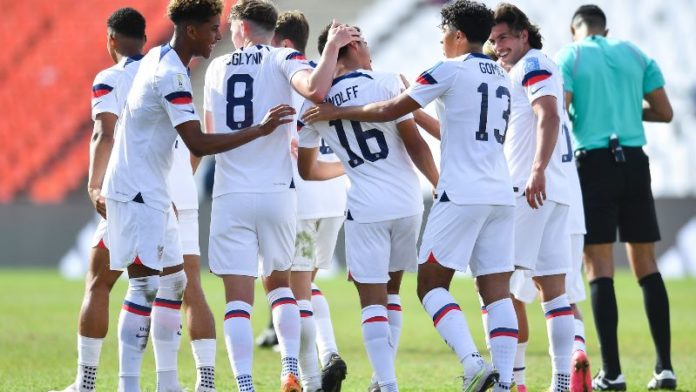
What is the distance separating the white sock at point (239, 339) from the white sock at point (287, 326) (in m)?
0.27

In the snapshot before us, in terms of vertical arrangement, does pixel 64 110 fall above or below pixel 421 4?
below

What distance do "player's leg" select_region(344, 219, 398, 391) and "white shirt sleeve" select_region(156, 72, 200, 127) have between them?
1186mm

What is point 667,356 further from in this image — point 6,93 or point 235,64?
point 6,93

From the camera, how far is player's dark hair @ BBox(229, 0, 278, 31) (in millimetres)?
6375

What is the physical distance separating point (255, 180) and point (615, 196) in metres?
2.80

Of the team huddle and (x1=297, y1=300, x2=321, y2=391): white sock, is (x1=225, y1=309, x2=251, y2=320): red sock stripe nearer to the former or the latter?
the team huddle

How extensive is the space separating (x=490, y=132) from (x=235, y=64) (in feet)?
4.89

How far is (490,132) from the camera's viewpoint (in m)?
5.98

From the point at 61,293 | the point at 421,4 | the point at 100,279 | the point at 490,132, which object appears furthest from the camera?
A: the point at 421,4

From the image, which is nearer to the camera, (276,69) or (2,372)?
(276,69)

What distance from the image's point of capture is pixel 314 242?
7531 mm

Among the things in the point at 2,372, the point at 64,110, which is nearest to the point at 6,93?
the point at 64,110

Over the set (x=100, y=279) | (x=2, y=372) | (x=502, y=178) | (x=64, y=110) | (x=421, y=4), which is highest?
(x=421, y=4)

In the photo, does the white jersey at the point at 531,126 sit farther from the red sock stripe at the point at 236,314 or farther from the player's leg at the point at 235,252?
the red sock stripe at the point at 236,314
